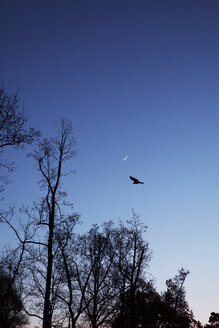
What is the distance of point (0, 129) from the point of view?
34.2ft

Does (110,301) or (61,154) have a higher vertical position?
(61,154)

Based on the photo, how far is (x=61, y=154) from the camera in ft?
59.3

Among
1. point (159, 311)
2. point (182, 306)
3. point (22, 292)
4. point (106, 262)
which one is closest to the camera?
point (22, 292)

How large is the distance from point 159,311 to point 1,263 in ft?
78.1

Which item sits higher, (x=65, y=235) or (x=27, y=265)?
(x=65, y=235)

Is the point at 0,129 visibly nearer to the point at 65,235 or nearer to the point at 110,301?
the point at 65,235

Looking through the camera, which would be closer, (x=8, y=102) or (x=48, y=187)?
(x=8, y=102)

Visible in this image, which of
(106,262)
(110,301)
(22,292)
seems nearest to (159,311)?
(110,301)

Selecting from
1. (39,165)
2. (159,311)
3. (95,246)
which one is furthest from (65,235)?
(159,311)

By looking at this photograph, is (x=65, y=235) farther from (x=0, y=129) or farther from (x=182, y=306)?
(x=182, y=306)

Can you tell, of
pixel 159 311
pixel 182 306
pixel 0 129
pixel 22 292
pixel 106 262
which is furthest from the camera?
pixel 182 306

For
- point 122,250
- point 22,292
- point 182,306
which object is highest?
point 122,250

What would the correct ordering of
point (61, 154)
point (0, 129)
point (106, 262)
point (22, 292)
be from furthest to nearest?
point (106, 262)
point (22, 292)
point (61, 154)
point (0, 129)

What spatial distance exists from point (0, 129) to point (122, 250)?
1786 centimetres
